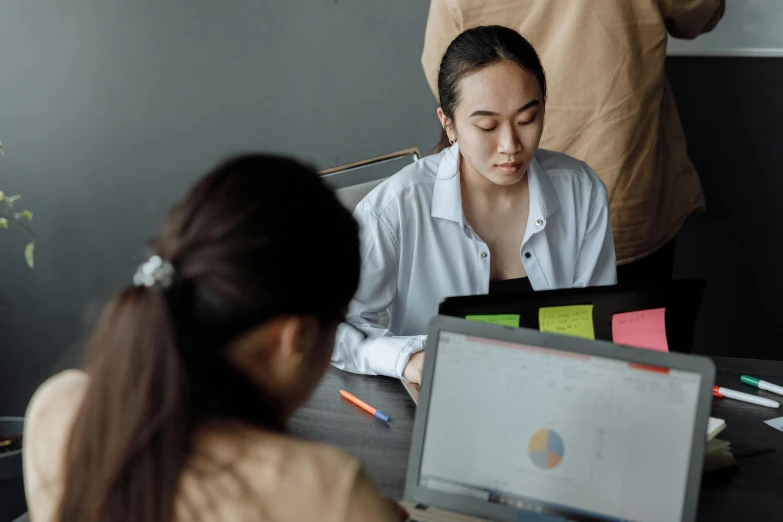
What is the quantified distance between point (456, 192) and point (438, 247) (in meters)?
0.11

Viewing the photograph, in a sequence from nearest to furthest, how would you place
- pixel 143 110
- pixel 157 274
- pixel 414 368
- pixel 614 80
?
1. pixel 157 274
2. pixel 414 368
3. pixel 614 80
4. pixel 143 110

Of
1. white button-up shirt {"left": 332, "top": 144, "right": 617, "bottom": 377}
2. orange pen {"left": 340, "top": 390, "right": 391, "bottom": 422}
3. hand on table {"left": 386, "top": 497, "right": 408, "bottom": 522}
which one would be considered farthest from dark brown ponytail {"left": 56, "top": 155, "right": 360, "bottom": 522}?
white button-up shirt {"left": 332, "top": 144, "right": 617, "bottom": 377}

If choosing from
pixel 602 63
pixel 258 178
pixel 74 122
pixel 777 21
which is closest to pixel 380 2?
pixel 602 63

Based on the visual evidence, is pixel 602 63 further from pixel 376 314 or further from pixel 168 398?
pixel 168 398

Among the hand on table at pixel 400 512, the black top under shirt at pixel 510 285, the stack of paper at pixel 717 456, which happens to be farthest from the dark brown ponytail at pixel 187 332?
the black top under shirt at pixel 510 285

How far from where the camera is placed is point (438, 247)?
1695 mm

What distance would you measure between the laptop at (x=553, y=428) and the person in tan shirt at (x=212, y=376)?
A: 0.75ft

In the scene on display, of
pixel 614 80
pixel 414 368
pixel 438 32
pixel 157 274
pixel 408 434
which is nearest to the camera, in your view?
pixel 157 274

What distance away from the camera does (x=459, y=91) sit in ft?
5.49

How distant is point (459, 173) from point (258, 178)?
986mm

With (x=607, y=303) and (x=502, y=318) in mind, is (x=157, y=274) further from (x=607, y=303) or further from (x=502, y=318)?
(x=607, y=303)

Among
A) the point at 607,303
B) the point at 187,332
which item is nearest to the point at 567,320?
the point at 607,303

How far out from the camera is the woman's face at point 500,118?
162 centimetres

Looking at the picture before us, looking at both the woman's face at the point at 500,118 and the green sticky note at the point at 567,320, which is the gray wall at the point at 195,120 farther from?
the green sticky note at the point at 567,320
